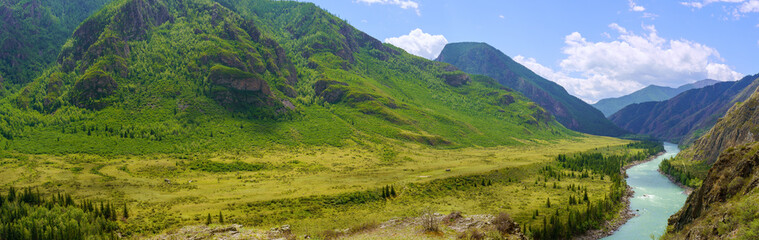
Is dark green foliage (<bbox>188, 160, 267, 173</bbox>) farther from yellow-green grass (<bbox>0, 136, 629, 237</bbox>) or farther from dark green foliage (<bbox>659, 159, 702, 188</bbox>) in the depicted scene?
dark green foliage (<bbox>659, 159, 702, 188</bbox>)

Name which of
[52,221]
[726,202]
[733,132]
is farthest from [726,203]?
[733,132]

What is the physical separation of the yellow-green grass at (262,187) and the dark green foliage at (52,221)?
4.94 metres

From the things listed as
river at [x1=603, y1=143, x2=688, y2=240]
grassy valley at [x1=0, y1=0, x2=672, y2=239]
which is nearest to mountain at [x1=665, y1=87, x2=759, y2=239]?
grassy valley at [x1=0, y1=0, x2=672, y2=239]

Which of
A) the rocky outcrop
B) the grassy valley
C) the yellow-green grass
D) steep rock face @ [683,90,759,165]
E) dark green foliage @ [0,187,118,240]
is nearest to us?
dark green foliage @ [0,187,118,240]

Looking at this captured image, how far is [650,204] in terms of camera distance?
106 m

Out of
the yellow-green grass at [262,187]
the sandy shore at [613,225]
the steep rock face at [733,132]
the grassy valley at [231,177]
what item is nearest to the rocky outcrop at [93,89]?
the grassy valley at [231,177]

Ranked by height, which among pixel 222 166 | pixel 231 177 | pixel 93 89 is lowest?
pixel 231 177

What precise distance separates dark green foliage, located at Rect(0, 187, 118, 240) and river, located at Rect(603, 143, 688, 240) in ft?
337

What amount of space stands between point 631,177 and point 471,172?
273 ft

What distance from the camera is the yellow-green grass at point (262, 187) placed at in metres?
77.9

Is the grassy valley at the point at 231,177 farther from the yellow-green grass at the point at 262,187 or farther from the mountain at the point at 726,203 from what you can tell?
the mountain at the point at 726,203

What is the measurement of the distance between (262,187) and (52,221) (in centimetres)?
4666

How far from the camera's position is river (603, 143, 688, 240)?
8112 cm

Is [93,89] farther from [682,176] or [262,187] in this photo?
[682,176]
